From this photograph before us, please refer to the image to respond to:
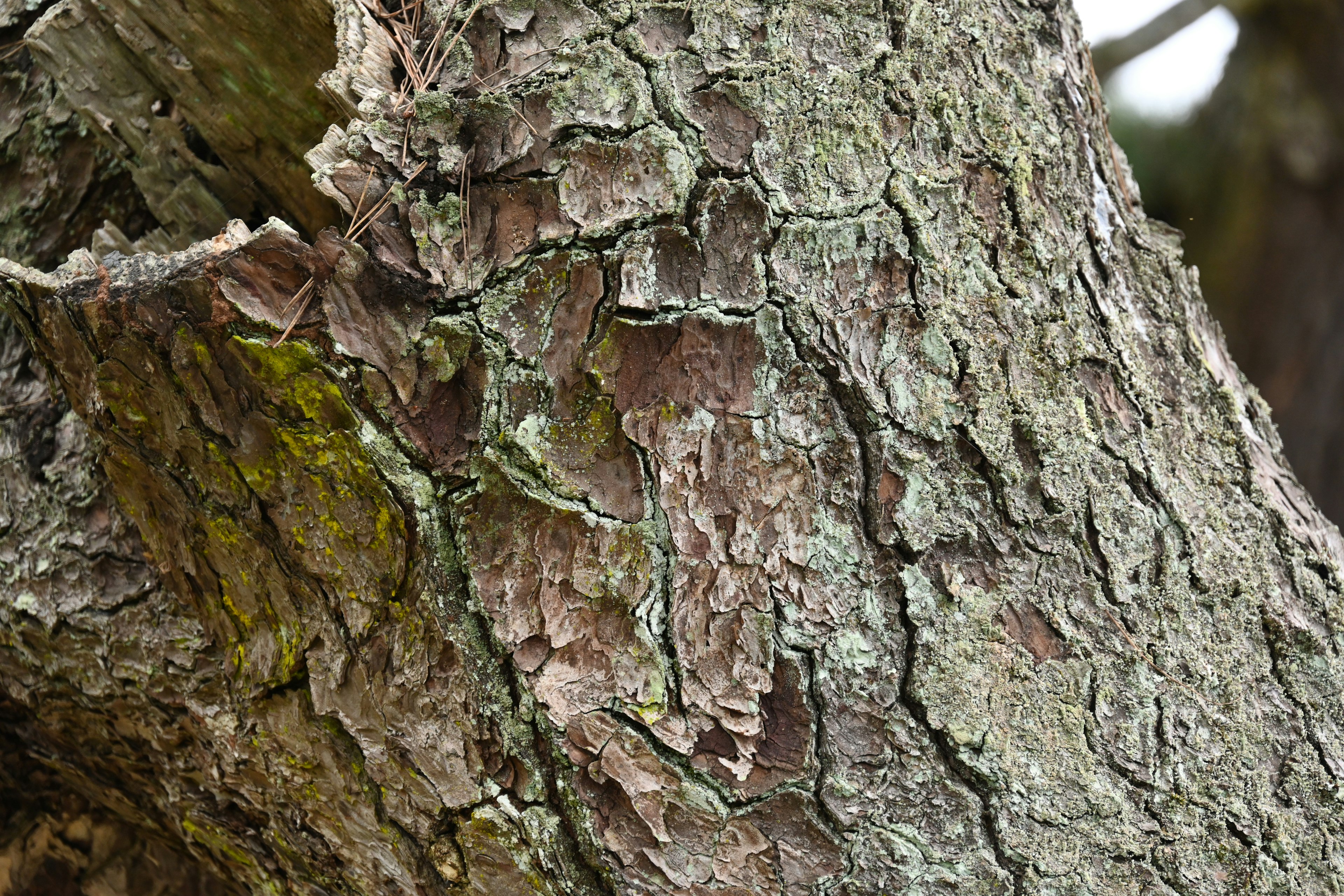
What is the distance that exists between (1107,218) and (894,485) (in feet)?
2.04

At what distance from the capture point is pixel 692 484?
3.26 ft

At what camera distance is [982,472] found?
40.9 inches

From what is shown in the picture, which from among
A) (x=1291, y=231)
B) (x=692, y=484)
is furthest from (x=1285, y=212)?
(x=692, y=484)

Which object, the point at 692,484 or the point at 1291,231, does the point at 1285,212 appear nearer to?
the point at 1291,231

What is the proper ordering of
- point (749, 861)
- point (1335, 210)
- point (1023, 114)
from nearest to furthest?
1. point (749, 861)
2. point (1023, 114)
3. point (1335, 210)

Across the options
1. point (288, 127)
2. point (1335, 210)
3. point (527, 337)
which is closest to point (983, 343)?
point (527, 337)

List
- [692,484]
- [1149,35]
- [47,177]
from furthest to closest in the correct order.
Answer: [1149,35] → [47,177] → [692,484]

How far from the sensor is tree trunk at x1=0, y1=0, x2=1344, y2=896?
974 millimetres

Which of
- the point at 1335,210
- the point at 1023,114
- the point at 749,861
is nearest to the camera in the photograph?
the point at 749,861

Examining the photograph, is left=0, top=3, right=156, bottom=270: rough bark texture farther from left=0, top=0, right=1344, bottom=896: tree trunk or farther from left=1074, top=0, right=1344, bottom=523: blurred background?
left=1074, top=0, right=1344, bottom=523: blurred background

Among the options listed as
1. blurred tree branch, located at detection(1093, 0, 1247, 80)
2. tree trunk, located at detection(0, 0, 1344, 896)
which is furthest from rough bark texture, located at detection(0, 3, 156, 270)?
blurred tree branch, located at detection(1093, 0, 1247, 80)

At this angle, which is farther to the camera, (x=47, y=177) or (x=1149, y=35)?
(x=1149, y=35)

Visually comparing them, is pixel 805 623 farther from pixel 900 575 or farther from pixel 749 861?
pixel 749 861

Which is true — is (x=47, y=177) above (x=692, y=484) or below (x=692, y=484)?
above
